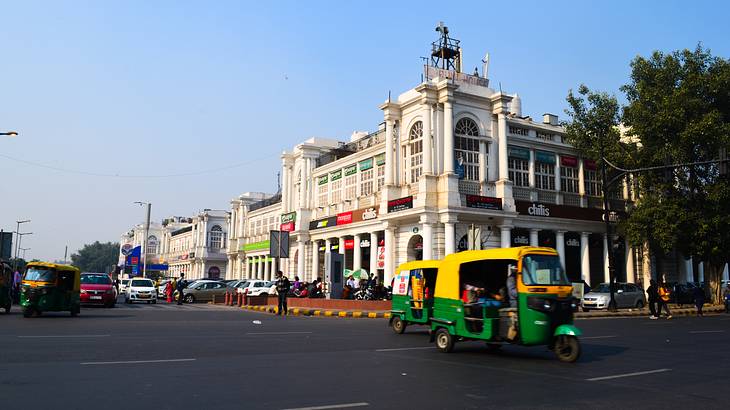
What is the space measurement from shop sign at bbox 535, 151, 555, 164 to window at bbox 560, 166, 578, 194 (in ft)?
4.37

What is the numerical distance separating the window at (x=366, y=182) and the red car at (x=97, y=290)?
805 inches

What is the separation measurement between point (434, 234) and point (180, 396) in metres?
28.3

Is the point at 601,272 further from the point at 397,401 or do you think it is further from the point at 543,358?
the point at 397,401

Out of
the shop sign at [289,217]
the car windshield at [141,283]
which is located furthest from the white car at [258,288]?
the shop sign at [289,217]

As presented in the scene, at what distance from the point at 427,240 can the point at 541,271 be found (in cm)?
2296

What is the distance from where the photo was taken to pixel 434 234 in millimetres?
34125

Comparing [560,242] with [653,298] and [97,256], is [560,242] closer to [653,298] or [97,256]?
[653,298]

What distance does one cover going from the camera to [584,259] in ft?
130

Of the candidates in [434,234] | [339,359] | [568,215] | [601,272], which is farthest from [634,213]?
[339,359]

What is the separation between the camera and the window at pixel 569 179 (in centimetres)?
4096

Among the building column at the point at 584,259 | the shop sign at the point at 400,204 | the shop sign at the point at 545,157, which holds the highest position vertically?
the shop sign at the point at 545,157

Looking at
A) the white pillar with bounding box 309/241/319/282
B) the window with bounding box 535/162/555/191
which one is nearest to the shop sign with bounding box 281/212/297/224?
the white pillar with bounding box 309/241/319/282

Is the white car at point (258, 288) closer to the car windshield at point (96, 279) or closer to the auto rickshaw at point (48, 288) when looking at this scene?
the car windshield at point (96, 279)

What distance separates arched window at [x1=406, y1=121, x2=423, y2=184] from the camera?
119ft
